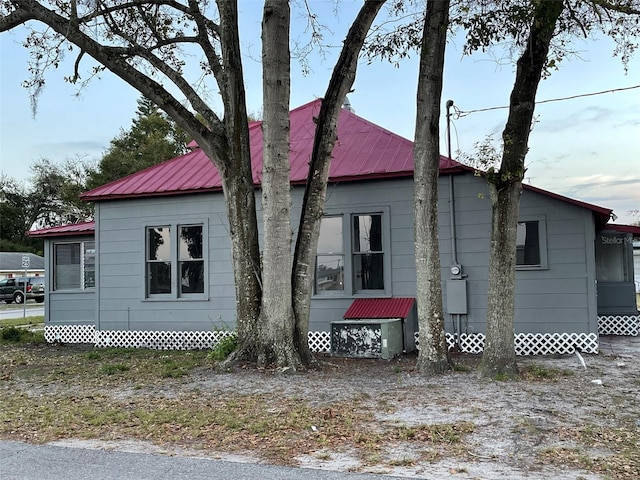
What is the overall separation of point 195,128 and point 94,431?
5595mm

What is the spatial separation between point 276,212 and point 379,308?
319 cm

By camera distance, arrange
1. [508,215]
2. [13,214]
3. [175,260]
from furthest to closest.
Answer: [13,214] → [175,260] → [508,215]

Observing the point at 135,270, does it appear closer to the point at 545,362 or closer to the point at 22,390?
the point at 22,390

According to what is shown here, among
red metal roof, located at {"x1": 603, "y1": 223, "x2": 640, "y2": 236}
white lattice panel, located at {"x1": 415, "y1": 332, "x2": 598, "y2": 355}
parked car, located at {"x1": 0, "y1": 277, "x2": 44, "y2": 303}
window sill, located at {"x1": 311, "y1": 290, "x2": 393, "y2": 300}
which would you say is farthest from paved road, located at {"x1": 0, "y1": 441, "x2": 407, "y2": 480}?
parked car, located at {"x1": 0, "y1": 277, "x2": 44, "y2": 303}

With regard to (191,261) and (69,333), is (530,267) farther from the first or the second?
(69,333)

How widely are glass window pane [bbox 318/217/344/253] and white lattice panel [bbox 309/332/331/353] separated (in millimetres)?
1735

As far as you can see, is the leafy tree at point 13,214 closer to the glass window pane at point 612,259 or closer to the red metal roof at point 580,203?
the glass window pane at point 612,259

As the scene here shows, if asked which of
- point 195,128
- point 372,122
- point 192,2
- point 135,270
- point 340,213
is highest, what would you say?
point 192,2

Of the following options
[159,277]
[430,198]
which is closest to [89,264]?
[159,277]

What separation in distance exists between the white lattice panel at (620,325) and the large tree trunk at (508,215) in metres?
6.95

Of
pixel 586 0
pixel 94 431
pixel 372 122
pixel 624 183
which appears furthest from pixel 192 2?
pixel 624 183

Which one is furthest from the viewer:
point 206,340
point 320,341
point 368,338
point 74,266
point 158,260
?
point 74,266

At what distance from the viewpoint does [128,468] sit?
4.70m

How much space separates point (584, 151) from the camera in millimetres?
15453
